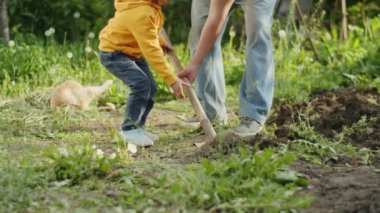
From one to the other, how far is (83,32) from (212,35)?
446 cm

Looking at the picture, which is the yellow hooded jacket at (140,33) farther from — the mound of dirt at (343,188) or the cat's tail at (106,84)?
the cat's tail at (106,84)

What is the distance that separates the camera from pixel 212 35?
15.6 ft

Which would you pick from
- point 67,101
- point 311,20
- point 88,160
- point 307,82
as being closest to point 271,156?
point 88,160

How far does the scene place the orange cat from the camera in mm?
5992

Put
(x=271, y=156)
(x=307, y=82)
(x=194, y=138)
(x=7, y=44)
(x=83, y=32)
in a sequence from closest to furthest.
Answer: (x=271, y=156)
(x=194, y=138)
(x=307, y=82)
(x=7, y=44)
(x=83, y=32)

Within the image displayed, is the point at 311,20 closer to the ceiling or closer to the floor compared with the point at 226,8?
closer to the floor

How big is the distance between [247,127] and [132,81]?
0.82 m

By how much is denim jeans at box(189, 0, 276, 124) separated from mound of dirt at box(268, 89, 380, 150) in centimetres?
26

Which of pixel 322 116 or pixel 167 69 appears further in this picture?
pixel 322 116

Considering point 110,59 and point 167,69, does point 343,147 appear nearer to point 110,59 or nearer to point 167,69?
point 167,69

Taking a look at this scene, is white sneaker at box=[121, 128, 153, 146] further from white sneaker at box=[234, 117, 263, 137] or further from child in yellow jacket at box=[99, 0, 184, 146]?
white sneaker at box=[234, 117, 263, 137]

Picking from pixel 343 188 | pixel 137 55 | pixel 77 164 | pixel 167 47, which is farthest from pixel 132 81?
pixel 343 188

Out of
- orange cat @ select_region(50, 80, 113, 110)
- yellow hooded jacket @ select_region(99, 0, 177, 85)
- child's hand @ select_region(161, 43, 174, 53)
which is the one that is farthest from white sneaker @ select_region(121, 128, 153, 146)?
orange cat @ select_region(50, 80, 113, 110)

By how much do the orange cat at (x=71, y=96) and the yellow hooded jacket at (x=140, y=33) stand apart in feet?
3.68
